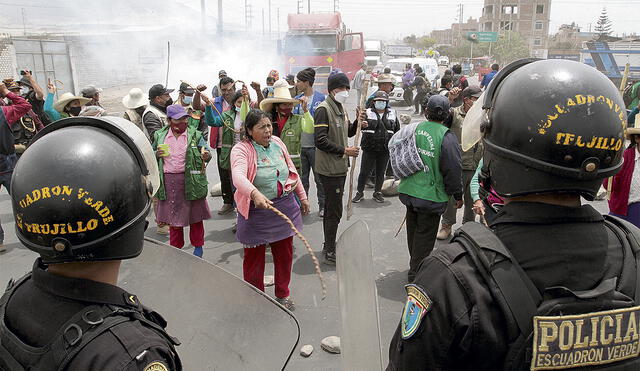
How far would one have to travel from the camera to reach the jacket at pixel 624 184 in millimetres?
3744

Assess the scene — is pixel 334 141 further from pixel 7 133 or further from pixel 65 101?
pixel 7 133

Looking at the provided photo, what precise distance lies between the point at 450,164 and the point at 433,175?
0.17 metres

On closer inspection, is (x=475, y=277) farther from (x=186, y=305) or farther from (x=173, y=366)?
(x=186, y=305)

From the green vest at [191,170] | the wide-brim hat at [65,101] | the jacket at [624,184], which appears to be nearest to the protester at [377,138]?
the green vest at [191,170]

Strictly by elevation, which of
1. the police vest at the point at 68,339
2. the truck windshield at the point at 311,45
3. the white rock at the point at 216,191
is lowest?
the white rock at the point at 216,191

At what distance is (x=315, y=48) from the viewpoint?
2084 cm

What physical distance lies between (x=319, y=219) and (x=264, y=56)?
23023mm

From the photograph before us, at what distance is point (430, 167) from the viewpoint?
4180 millimetres

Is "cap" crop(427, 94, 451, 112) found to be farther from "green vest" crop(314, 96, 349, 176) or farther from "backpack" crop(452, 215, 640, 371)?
"backpack" crop(452, 215, 640, 371)

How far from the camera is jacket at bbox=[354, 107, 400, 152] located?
22.5ft

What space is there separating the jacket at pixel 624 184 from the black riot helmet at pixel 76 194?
12.4 feet

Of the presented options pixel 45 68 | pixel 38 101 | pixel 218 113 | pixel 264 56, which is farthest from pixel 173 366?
pixel 264 56

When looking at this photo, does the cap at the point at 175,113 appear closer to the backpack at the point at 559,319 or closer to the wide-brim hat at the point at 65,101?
the wide-brim hat at the point at 65,101

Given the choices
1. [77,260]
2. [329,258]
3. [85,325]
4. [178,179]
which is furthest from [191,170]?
[85,325]
